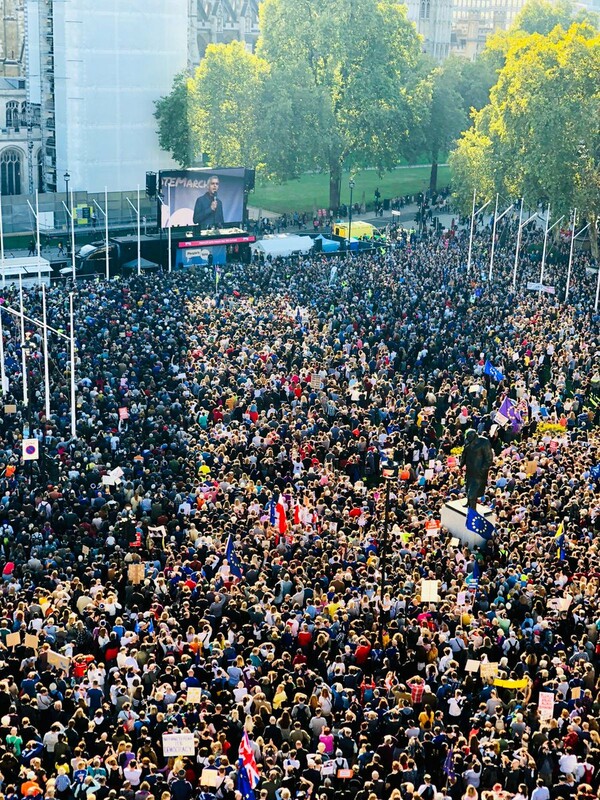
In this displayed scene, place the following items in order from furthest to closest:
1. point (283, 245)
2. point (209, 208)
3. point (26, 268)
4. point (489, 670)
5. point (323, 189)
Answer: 1. point (323, 189)
2. point (283, 245)
3. point (209, 208)
4. point (26, 268)
5. point (489, 670)

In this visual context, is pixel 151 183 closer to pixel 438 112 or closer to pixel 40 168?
pixel 40 168

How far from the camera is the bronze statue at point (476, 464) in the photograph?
90.7 ft

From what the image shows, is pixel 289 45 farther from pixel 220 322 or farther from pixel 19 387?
pixel 19 387

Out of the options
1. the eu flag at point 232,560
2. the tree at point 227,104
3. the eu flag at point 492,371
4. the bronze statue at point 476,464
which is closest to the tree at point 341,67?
the tree at point 227,104

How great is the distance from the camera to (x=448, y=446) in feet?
110

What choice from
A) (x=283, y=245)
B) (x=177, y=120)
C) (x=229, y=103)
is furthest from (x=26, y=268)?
(x=177, y=120)

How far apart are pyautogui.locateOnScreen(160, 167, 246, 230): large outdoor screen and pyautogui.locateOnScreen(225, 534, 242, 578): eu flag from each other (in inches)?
1448

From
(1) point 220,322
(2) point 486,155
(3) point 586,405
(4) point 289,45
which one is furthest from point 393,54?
(3) point 586,405

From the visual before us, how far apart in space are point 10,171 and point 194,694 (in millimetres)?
74445

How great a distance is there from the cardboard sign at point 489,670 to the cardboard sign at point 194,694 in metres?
4.77

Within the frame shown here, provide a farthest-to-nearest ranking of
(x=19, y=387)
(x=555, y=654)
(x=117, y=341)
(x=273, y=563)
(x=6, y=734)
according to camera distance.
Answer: (x=117, y=341) → (x=19, y=387) → (x=273, y=563) → (x=555, y=654) → (x=6, y=734)

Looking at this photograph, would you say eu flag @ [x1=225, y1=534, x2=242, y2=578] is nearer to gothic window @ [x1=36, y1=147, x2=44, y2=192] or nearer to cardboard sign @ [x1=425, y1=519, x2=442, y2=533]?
cardboard sign @ [x1=425, y1=519, x2=442, y2=533]

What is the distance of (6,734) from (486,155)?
57.0 metres

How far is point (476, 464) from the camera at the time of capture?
91.0 ft
